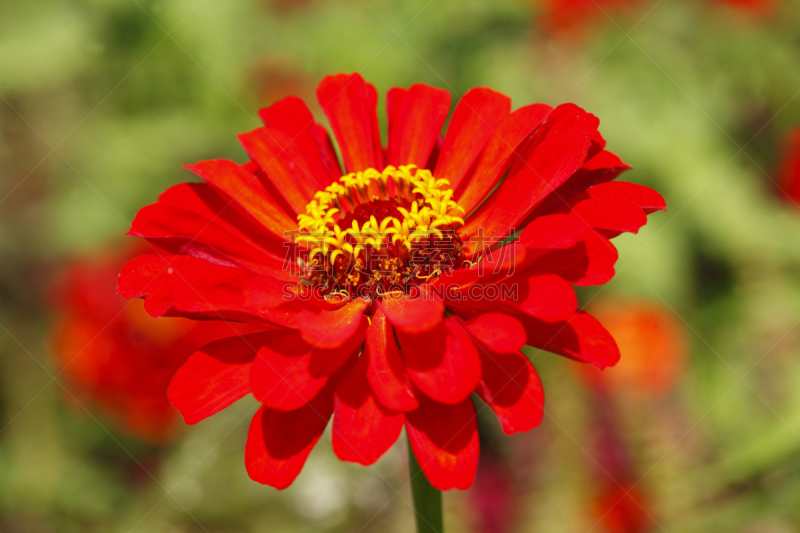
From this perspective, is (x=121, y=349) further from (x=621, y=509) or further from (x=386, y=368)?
(x=621, y=509)

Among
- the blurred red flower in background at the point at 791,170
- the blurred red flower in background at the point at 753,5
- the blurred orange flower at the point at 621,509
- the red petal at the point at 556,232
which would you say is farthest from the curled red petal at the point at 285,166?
the blurred red flower in background at the point at 753,5

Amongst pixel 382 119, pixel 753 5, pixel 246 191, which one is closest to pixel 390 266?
pixel 246 191

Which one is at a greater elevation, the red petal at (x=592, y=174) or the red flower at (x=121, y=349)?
the red petal at (x=592, y=174)

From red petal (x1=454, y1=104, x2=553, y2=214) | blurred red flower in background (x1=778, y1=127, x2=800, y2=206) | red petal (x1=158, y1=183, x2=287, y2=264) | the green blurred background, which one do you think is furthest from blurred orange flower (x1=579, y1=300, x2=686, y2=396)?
red petal (x1=158, y1=183, x2=287, y2=264)

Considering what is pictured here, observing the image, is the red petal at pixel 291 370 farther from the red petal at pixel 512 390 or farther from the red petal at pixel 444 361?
the red petal at pixel 512 390

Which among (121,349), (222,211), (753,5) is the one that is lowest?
(121,349)

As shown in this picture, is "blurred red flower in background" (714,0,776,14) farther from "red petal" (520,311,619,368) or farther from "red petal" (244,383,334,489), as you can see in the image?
"red petal" (244,383,334,489)
